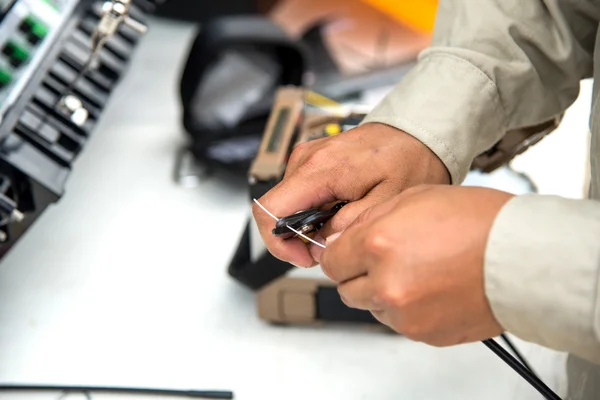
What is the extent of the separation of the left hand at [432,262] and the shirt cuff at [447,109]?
146 millimetres

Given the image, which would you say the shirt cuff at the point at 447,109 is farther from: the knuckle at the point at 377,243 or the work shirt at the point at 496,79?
the knuckle at the point at 377,243

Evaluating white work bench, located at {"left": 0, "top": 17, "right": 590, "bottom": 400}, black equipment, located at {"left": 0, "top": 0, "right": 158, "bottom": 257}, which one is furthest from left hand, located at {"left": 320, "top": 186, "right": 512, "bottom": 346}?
black equipment, located at {"left": 0, "top": 0, "right": 158, "bottom": 257}

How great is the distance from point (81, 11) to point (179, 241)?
0.32 m

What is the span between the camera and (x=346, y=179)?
0.58 metres

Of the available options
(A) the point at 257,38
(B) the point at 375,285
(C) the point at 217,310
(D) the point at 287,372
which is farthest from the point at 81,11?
(B) the point at 375,285

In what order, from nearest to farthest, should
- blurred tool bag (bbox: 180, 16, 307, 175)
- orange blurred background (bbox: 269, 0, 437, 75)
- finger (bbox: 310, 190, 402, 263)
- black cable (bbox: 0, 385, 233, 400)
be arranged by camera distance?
1. finger (bbox: 310, 190, 402, 263)
2. black cable (bbox: 0, 385, 233, 400)
3. blurred tool bag (bbox: 180, 16, 307, 175)
4. orange blurred background (bbox: 269, 0, 437, 75)

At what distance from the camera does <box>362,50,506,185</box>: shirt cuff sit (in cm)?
61

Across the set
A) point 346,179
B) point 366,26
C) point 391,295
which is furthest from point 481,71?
point 366,26

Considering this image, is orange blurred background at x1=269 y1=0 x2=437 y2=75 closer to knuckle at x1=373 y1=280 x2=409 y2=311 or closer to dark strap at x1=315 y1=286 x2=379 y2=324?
dark strap at x1=315 y1=286 x2=379 y2=324

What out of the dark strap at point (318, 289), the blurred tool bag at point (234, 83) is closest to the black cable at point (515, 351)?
the dark strap at point (318, 289)

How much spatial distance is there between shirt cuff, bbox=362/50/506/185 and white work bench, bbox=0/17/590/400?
23 centimetres

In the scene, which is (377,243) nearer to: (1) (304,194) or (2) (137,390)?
(1) (304,194)

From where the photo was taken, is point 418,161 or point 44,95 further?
point 44,95

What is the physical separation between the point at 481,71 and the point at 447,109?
0.05m
